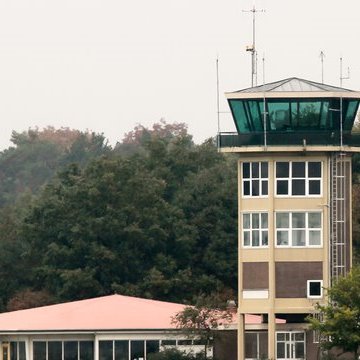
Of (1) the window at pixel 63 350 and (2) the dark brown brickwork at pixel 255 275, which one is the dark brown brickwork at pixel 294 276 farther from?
(1) the window at pixel 63 350

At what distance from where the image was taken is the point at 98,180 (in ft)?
360

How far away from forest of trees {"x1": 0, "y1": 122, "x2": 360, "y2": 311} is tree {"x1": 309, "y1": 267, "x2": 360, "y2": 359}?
22201 millimetres

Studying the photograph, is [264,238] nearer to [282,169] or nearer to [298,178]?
[298,178]

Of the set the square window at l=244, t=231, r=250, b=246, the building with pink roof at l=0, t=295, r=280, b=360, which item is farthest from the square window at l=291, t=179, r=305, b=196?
the building with pink roof at l=0, t=295, r=280, b=360

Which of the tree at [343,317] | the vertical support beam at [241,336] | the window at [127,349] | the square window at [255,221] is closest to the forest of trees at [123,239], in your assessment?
the window at [127,349]

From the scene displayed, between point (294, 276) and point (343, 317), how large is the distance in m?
4.18

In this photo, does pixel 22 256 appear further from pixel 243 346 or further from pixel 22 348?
pixel 243 346

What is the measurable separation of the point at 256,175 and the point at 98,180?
81.6 ft

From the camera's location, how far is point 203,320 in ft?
291

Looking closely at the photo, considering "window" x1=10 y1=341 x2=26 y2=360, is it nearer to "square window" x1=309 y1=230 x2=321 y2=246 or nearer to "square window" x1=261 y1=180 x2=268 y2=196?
"square window" x1=261 y1=180 x2=268 y2=196

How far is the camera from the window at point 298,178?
3366 inches

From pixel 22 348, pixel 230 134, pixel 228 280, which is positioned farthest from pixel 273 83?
pixel 228 280

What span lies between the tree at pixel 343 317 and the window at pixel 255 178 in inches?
219

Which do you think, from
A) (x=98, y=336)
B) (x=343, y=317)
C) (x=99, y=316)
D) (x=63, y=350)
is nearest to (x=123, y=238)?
(x=99, y=316)
